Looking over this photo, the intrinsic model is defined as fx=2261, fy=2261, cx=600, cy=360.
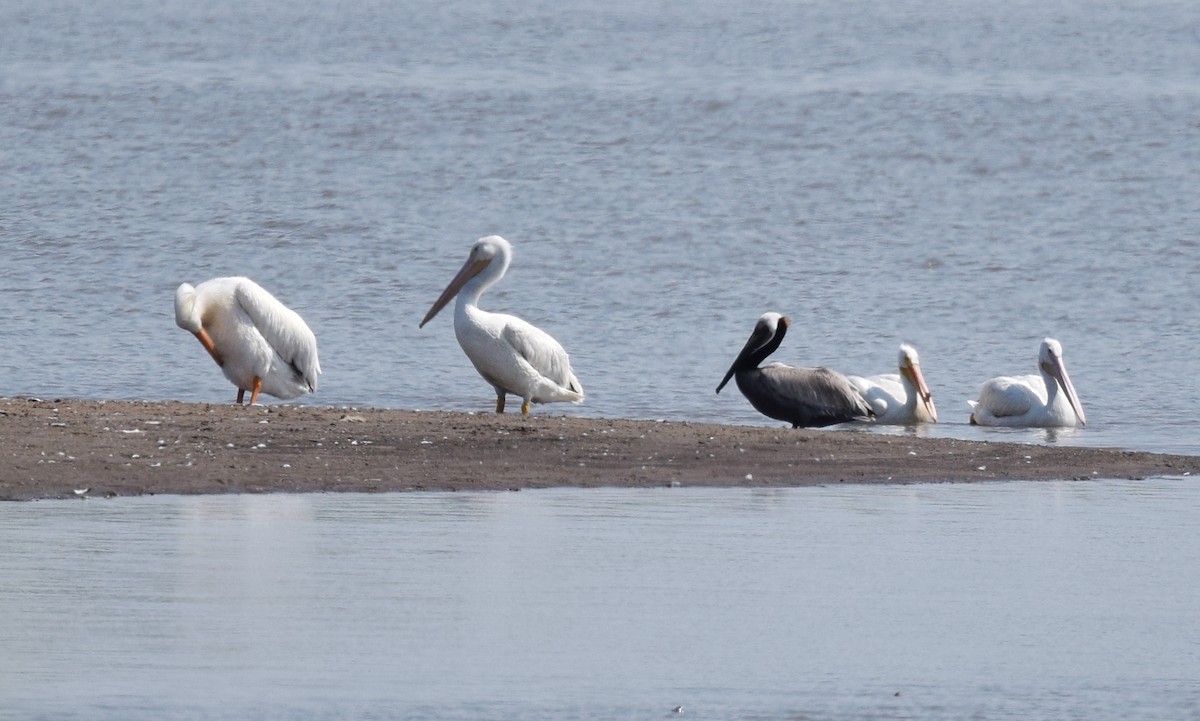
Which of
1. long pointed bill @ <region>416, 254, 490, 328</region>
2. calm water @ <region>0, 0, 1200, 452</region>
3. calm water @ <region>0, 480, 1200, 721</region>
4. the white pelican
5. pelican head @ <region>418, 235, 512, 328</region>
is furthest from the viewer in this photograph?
calm water @ <region>0, 0, 1200, 452</region>

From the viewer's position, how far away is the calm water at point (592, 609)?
5.17 meters

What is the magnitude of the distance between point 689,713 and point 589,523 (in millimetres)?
2519

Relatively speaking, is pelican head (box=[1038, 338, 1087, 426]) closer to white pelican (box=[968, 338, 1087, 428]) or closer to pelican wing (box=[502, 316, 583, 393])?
white pelican (box=[968, 338, 1087, 428])

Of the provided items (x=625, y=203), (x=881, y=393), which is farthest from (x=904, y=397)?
(x=625, y=203)

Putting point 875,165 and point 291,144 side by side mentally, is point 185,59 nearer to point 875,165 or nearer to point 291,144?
point 291,144

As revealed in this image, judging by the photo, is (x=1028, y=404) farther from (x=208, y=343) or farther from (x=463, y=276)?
(x=208, y=343)

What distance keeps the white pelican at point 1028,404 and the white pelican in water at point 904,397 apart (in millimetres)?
318

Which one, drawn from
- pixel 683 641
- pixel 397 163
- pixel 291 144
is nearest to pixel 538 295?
pixel 397 163

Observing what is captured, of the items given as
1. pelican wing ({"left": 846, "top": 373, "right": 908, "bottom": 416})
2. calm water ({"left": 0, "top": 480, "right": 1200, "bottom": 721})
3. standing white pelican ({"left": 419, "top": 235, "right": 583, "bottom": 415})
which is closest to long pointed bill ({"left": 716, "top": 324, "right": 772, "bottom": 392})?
pelican wing ({"left": 846, "top": 373, "right": 908, "bottom": 416})

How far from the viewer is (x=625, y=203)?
2462 cm

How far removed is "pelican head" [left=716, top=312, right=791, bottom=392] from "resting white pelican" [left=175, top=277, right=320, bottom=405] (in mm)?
3026

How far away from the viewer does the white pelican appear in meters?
13.6

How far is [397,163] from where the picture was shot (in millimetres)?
27594

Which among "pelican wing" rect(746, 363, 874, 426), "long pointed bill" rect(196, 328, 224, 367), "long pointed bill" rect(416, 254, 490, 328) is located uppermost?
"long pointed bill" rect(416, 254, 490, 328)
